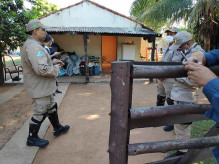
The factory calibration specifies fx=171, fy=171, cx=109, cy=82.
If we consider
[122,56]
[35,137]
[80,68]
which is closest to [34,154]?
[35,137]

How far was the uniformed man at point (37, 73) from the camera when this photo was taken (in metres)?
2.54

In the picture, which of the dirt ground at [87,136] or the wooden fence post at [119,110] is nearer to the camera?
the wooden fence post at [119,110]

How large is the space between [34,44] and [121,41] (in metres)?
8.86

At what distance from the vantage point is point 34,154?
275 cm

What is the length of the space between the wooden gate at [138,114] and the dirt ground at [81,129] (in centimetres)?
158

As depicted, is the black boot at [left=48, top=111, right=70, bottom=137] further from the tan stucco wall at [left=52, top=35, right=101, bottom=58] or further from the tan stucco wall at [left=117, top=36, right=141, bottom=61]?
the tan stucco wall at [left=117, top=36, right=141, bottom=61]

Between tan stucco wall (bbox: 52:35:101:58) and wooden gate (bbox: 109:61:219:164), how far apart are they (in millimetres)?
9742

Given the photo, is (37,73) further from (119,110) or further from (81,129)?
(119,110)

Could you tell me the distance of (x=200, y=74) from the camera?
3.35 ft

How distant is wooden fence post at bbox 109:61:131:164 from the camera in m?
1.10

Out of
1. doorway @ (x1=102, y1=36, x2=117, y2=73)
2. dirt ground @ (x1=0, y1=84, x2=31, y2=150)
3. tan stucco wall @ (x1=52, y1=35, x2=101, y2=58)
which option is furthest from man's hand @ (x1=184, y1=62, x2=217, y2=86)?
doorway @ (x1=102, y1=36, x2=117, y2=73)

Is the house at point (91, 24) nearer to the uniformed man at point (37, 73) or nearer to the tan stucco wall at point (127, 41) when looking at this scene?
the tan stucco wall at point (127, 41)

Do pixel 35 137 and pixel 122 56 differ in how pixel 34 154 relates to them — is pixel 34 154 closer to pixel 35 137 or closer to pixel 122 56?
pixel 35 137

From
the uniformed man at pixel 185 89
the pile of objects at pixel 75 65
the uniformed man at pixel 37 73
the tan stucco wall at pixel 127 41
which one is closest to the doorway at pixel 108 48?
the tan stucco wall at pixel 127 41
